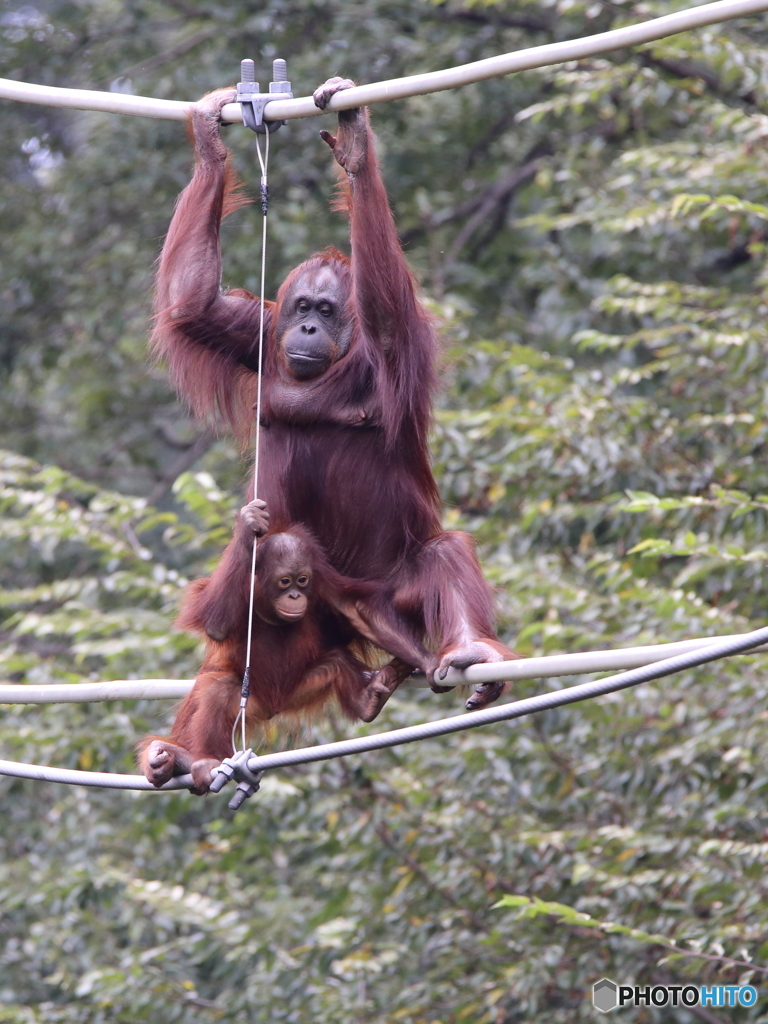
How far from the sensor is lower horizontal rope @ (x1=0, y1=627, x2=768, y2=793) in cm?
262

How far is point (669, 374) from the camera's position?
265 inches

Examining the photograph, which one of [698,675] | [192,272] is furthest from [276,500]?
[698,675]

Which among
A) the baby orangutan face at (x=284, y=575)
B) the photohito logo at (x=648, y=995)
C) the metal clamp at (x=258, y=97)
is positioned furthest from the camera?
the photohito logo at (x=648, y=995)

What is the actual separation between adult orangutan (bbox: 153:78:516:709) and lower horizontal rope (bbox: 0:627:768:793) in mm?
783

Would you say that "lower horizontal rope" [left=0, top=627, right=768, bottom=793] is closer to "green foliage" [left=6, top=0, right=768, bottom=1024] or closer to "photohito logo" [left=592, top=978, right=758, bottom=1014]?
"green foliage" [left=6, top=0, right=768, bottom=1024]

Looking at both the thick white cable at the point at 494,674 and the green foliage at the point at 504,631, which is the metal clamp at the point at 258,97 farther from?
the thick white cable at the point at 494,674

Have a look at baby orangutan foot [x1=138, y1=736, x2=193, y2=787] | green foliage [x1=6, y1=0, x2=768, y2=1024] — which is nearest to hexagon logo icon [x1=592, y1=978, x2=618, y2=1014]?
green foliage [x1=6, y1=0, x2=768, y2=1024]

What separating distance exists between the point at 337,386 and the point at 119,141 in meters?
5.33

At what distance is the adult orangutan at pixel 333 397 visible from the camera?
4078 millimetres

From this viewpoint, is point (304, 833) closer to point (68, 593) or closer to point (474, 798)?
point (474, 798)

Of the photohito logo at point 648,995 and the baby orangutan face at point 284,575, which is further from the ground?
the baby orangutan face at point 284,575

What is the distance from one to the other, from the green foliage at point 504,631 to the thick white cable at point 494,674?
951mm

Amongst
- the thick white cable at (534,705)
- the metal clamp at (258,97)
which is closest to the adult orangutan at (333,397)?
the metal clamp at (258,97)

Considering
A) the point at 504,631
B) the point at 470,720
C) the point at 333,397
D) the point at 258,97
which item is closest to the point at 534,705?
the point at 470,720
